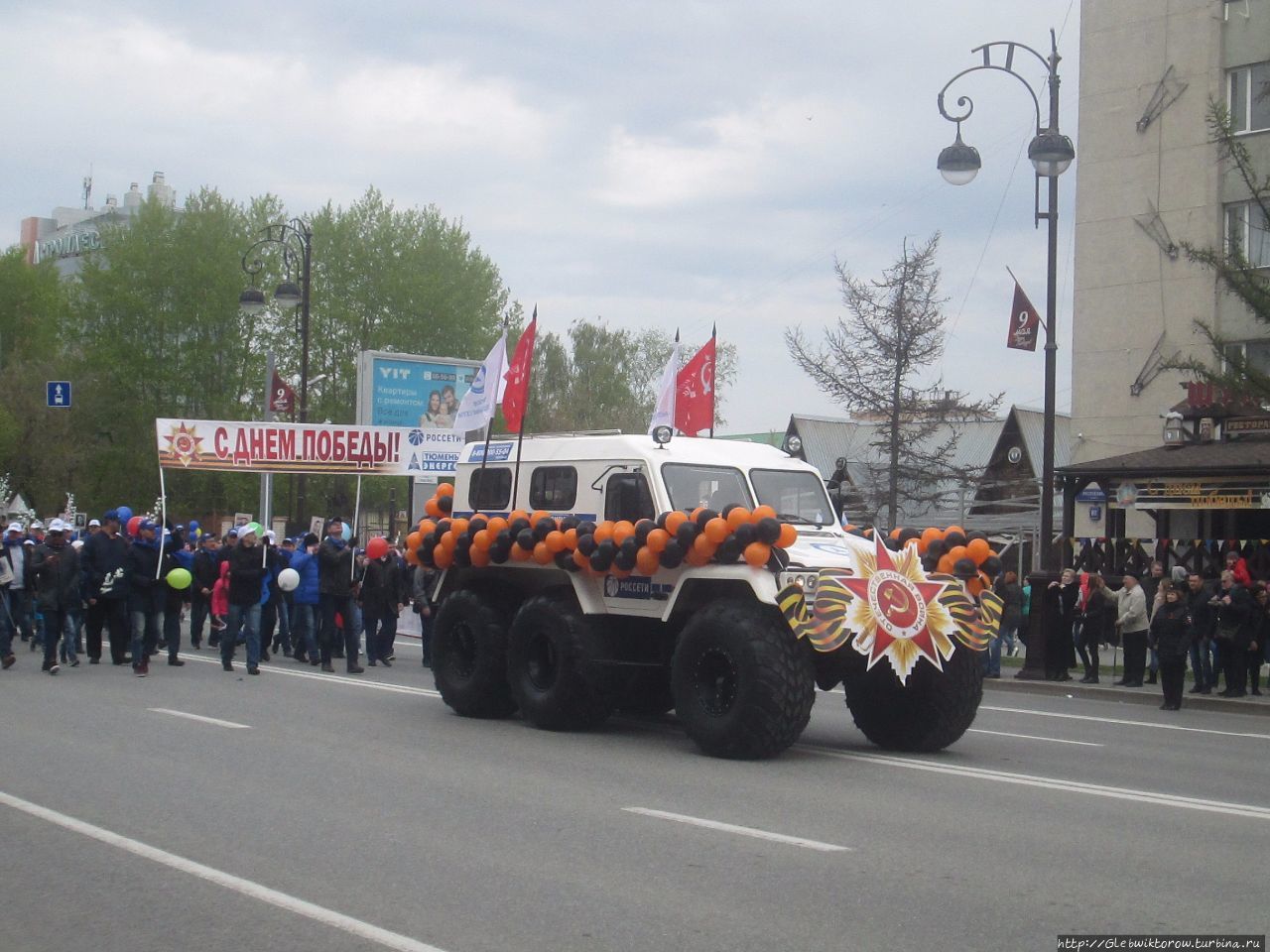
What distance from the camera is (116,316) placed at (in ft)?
195

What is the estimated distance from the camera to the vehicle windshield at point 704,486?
13.2 m

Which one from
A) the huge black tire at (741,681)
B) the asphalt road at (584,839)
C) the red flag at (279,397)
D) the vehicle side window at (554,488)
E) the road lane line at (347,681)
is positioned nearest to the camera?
the asphalt road at (584,839)

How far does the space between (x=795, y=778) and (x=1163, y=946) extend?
15.8ft

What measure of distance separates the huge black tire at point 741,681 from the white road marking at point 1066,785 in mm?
873

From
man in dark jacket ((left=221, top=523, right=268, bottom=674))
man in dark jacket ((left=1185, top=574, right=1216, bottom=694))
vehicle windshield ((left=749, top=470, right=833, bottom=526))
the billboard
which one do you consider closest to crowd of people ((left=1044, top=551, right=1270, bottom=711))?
man in dark jacket ((left=1185, top=574, right=1216, bottom=694))

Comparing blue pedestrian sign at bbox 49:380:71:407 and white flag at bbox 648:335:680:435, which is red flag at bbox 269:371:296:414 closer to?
blue pedestrian sign at bbox 49:380:71:407

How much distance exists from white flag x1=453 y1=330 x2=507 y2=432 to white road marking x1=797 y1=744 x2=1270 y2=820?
5.70 metres

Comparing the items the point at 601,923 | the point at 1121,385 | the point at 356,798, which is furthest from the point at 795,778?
the point at 1121,385

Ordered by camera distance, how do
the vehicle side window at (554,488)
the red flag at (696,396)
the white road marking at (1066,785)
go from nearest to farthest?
1. the white road marking at (1066,785)
2. the vehicle side window at (554,488)
3. the red flag at (696,396)

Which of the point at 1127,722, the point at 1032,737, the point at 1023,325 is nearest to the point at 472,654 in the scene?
the point at 1032,737

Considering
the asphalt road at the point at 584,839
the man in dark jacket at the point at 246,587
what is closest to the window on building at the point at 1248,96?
the asphalt road at the point at 584,839

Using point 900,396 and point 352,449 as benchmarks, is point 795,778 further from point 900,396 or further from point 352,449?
point 900,396

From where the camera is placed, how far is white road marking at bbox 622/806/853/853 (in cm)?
825

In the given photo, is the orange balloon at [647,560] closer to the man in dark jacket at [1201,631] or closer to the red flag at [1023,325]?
the man in dark jacket at [1201,631]
